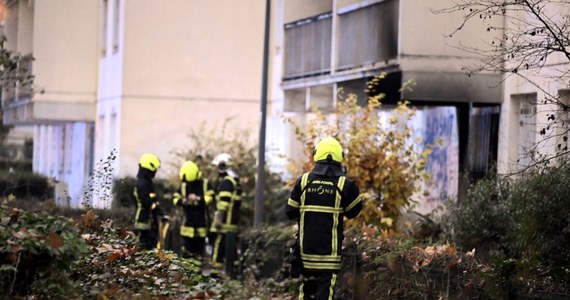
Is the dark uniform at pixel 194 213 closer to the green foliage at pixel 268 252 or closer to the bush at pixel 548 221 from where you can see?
the green foliage at pixel 268 252

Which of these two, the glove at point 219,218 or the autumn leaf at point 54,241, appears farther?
the glove at point 219,218

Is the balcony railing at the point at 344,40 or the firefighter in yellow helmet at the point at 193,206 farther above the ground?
the balcony railing at the point at 344,40

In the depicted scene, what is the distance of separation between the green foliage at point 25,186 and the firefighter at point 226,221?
9.19ft

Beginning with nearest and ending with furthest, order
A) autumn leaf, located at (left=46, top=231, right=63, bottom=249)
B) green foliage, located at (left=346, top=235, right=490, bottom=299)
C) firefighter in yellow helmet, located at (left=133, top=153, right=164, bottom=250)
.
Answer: autumn leaf, located at (left=46, top=231, right=63, bottom=249) < green foliage, located at (left=346, top=235, right=490, bottom=299) < firefighter in yellow helmet, located at (left=133, top=153, right=164, bottom=250)

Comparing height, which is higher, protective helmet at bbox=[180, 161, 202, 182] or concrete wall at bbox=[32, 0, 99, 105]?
concrete wall at bbox=[32, 0, 99, 105]

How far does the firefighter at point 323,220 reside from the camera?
39.2ft

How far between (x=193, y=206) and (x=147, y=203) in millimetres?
1048

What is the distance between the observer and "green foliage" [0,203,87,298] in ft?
26.0

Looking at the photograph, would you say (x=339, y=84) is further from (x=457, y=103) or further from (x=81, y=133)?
(x=81, y=133)

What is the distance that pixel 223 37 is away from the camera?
29.7 m

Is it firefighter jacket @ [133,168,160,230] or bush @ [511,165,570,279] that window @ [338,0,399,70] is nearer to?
firefighter jacket @ [133,168,160,230]

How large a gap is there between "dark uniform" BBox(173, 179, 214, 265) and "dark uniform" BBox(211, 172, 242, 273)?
0.21 meters

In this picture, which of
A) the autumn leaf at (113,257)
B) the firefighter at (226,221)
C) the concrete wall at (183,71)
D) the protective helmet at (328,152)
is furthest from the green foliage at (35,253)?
the concrete wall at (183,71)

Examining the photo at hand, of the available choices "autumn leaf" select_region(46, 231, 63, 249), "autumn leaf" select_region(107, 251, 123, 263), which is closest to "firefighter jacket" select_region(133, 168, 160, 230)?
"autumn leaf" select_region(107, 251, 123, 263)
